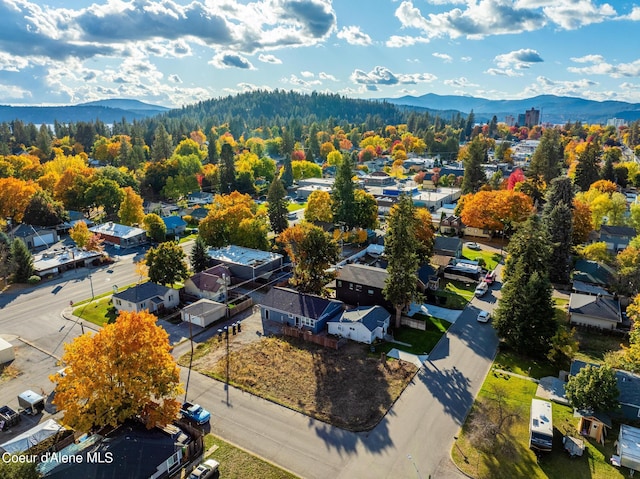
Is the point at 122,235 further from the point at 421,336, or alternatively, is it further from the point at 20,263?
the point at 421,336

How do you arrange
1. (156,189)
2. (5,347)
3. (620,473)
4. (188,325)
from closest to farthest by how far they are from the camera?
(620,473) < (5,347) < (188,325) < (156,189)

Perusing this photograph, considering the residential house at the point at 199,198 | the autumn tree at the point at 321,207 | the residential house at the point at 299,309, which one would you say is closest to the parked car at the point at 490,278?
the residential house at the point at 299,309

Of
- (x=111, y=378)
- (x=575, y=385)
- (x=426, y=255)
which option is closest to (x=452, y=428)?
(x=575, y=385)

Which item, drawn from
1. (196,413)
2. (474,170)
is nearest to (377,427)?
(196,413)

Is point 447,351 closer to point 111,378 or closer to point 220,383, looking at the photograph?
point 220,383

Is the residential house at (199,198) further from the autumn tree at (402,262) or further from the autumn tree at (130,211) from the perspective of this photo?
the autumn tree at (402,262)

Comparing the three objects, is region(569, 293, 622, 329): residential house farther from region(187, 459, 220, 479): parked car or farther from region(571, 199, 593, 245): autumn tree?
region(187, 459, 220, 479): parked car
